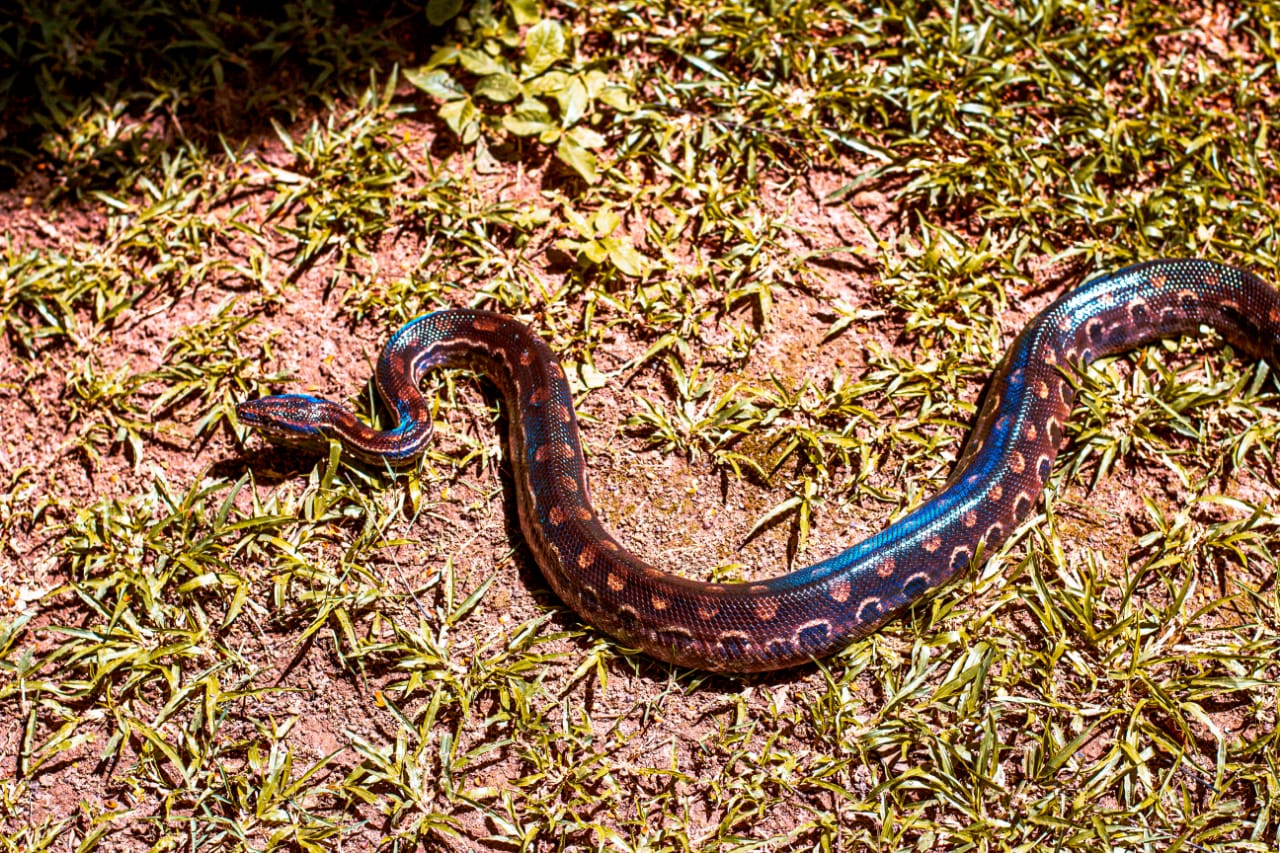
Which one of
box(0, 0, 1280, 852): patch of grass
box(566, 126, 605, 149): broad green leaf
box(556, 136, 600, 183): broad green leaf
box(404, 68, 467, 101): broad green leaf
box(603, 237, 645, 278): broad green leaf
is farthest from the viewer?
box(404, 68, 467, 101): broad green leaf

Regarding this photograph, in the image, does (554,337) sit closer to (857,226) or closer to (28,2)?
(857,226)

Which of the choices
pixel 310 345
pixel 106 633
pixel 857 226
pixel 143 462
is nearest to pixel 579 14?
pixel 857 226

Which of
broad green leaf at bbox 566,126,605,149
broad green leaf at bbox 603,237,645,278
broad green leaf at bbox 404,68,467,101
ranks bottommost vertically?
broad green leaf at bbox 603,237,645,278

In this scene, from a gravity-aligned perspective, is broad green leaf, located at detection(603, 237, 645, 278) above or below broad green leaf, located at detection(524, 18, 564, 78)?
below

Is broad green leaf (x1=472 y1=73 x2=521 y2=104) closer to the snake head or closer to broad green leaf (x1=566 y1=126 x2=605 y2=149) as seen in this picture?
broad green leaf (x1=566 y1=126 x2=605 y2=149)

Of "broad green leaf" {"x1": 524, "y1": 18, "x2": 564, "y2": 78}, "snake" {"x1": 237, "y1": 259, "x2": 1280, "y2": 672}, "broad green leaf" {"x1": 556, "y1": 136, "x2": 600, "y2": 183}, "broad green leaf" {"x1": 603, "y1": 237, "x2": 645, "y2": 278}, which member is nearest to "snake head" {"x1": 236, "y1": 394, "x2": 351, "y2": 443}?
"snake" {"x1": 237, "y1": 259, "x2": 1280, "y2": 672}

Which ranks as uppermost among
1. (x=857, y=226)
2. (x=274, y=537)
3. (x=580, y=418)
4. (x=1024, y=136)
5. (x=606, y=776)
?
(x=1024, y=136)

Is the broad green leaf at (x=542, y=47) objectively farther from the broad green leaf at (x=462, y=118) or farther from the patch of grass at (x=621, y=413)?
the broad green leaf at (x=462, y=118)

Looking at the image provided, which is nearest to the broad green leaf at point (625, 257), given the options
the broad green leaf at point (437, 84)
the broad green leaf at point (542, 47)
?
the broad green leaf at point (542, 47)
